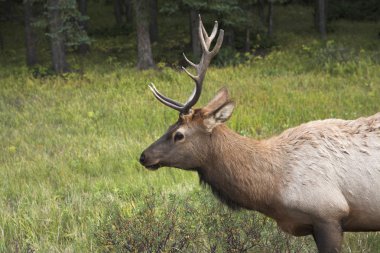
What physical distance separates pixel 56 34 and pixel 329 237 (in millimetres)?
14440

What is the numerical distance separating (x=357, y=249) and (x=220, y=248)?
1360mm

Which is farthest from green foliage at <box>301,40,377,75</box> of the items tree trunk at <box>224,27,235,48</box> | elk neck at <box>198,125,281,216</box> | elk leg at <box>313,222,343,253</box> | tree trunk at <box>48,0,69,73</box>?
elk leg at <box>313,222,343,253</box>

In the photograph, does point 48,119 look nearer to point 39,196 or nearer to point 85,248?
point 39,196

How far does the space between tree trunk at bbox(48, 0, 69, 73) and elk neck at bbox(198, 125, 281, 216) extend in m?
13.1

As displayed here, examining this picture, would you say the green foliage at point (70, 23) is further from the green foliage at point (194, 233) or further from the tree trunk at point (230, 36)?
the green foliage at point (194, 233)

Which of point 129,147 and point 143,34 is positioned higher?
point 143,34

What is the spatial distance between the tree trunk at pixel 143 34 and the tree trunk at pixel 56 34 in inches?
101

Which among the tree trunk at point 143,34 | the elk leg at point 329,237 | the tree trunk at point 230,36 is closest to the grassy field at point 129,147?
the elk leg at point 329,237

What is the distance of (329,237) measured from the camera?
465cm

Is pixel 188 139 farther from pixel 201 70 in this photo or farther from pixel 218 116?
pixel 201 70

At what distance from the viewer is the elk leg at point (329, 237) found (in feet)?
15.2

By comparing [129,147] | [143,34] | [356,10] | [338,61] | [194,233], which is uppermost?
[143,34]

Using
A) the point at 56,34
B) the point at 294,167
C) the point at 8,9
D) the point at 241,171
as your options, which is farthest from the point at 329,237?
the point at 8,9

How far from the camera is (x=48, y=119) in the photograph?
12.6 meters
